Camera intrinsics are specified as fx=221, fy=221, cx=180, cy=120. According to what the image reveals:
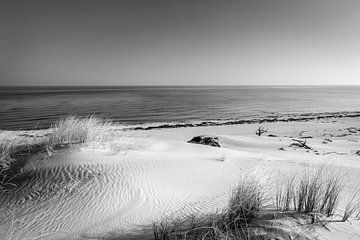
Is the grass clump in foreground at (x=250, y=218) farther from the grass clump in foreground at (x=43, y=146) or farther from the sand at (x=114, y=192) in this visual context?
the grass clump in foreground at (x=43, y=146)

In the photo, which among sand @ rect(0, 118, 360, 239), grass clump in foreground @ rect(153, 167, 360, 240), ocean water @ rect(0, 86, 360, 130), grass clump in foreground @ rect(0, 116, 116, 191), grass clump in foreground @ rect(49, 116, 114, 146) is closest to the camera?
grass clump in foreground @ rect(153, 167, 360, 240)

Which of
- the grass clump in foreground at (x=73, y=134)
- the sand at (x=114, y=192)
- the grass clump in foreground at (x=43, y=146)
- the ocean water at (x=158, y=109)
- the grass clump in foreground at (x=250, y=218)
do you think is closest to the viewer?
the grass clump in foreground at (x=250, y=218)

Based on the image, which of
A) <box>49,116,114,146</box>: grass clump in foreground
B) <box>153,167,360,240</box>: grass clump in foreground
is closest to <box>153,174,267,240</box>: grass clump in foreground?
<box>153,167,360,240</box>: grass clump in foreground

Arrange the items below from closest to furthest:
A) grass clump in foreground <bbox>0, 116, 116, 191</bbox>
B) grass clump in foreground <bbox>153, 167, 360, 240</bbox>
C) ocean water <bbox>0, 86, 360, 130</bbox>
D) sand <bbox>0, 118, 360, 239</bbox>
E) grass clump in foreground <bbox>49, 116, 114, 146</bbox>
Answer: grass clump in foreground <bbox>153, 167, 360, 240</bbox> → sand <bbox>0, 118, 360, 239</bbox> → grass clump in foreground <bbox>0, 116, 116, 191</bbox> → grass clump in foreground <bbox>49, 116, 114, 146</bbox> → ocean water <bbox>0, 86, 360, 130</bbox>

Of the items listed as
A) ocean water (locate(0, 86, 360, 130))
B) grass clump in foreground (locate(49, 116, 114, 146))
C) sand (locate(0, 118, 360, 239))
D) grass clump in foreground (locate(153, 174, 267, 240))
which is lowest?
ocean water (locate(0, 86, 360, 130))

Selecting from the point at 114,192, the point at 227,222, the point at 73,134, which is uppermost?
the point at 73,134

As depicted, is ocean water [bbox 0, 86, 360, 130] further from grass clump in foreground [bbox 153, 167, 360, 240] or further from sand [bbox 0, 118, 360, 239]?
grass clump in foreground [bbox 153, 167, 360, 240]

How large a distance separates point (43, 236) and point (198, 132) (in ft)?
43.9

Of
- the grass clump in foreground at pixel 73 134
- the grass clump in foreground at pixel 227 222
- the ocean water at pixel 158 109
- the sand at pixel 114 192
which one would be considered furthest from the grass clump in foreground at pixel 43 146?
the ocean water at pixel 158 109

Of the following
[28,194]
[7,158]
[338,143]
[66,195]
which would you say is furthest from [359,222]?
[338,143]

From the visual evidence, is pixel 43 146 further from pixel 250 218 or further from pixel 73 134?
pixel 250 218

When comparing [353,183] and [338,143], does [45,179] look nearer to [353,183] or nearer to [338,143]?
[353,183]

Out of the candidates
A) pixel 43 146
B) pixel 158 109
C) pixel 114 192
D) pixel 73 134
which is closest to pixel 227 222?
pixel 114 192

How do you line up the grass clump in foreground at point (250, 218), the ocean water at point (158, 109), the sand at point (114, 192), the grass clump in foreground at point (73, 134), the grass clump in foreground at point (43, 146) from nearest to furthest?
the grass clump in foreground at point (250, 218), the sand at point (114, 192), the grass clump in foreground at point (43, 146), the grass clump in foreground at point (73, 134), the ocean water at point (158, 109)
